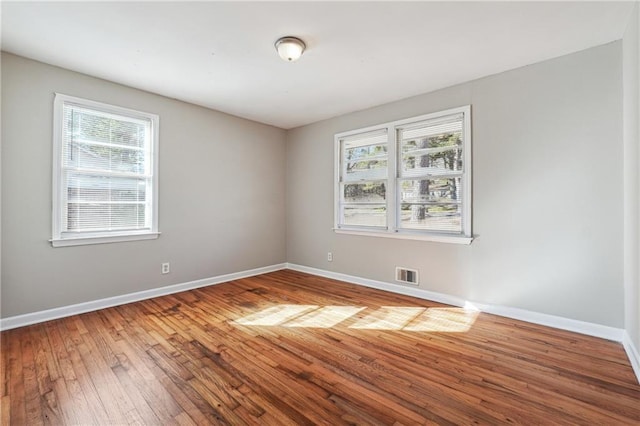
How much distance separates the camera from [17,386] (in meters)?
1.83

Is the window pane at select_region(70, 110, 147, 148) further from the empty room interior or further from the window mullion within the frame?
the window mullion

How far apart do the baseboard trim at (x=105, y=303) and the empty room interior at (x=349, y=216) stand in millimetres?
22

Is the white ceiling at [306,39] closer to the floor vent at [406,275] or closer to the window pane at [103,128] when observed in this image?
the window pane at [103,128]

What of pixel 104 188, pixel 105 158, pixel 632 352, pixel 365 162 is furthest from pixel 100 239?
pixel 632 352

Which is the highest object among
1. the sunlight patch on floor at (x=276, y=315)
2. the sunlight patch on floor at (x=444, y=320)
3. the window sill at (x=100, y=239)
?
the window sill at (x=100, y=239)

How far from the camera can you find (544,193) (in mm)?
2795

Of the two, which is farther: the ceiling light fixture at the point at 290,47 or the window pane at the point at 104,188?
the window pane at the point at 104,188

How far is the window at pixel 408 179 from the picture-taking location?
11.1ft

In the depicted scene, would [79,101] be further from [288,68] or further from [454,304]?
[454,304]

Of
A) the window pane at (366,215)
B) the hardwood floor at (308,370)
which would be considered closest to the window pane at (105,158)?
the hardwood floor at (308,370)

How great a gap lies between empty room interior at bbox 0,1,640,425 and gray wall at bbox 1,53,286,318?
2 centimetres

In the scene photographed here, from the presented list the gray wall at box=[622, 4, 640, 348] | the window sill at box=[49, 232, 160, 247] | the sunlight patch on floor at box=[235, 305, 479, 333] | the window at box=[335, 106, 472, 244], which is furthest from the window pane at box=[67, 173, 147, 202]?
the gray wall at box=[622, 4, 640, 348]

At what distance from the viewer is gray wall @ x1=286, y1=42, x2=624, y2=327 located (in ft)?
8.25

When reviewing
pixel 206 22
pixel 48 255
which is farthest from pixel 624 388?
pixel 48 255
